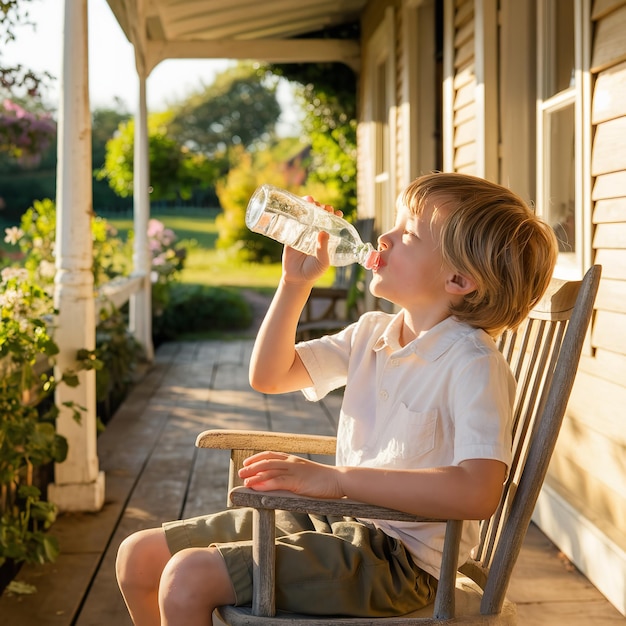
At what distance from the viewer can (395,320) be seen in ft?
5.45

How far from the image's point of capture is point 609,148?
2.46m

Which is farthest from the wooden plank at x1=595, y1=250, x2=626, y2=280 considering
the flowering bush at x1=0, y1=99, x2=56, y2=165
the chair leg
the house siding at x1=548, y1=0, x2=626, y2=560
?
the flowering bush at x1=0, y1=99, x2=56, y2=165

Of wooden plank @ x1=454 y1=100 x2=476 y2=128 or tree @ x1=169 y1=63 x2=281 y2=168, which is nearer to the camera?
wooden plank @ x1=454 y1=100 x2=476 y2=128

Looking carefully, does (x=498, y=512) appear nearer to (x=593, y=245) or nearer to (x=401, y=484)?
(x=401, y=484)

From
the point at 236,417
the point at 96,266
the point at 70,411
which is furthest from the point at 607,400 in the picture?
the point at 96,266

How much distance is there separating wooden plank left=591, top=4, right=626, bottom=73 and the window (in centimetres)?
5

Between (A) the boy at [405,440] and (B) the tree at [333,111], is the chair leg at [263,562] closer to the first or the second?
(A) the boy at [405,440]

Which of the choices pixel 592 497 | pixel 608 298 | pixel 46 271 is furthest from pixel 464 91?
pixel 46 271

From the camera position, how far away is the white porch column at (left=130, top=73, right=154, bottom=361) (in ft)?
22.0

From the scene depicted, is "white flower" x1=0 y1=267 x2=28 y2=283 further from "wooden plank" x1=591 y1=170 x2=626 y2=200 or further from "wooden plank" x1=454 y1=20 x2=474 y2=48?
"wooden plank" x1=454 y1=20 x2=474 y2=48

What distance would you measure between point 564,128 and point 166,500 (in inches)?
75.6

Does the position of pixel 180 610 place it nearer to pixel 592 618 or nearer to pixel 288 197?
pixel 288 197

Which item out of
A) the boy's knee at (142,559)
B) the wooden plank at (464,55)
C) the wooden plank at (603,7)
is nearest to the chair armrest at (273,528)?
the boy's knee at (142,559)

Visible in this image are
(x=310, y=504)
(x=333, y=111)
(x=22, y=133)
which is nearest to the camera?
(x=310, y=504)
